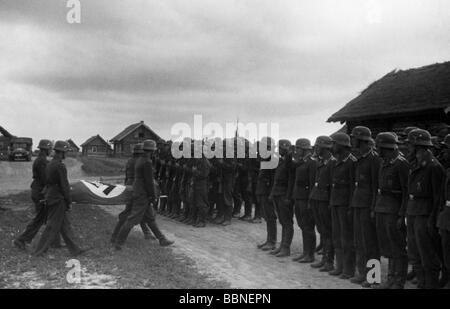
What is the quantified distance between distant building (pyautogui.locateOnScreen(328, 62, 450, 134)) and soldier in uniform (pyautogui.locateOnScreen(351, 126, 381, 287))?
8.70 meters

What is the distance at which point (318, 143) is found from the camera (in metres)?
7.83

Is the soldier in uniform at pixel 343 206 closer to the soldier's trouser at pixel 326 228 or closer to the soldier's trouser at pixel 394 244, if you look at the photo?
the soldier's trouser at pixel 326 228

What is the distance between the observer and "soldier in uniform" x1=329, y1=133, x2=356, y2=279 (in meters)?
6.98

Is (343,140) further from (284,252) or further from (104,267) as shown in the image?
(104,267)

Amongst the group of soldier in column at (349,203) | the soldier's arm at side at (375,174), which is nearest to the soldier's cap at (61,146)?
the group of soldier in column at (349,203)

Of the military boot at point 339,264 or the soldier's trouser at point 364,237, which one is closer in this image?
the soldier's trouser at point 364,237

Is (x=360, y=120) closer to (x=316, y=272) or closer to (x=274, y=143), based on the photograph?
(x=274, y=143)

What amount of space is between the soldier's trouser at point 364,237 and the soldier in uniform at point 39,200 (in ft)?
17.7

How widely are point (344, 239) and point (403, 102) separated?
11.0 m

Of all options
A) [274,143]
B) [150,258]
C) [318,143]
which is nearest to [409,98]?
[274,143]

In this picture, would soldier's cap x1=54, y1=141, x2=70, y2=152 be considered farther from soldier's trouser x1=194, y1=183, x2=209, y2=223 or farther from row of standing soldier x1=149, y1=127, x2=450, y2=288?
soldier's trouser x1=194, y1=183, x2=209, y2=223

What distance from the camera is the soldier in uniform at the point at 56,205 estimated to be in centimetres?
768

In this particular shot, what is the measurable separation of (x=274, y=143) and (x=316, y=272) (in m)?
4.85

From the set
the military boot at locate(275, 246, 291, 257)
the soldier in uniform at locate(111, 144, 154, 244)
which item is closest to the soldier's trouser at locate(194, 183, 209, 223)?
the soldier in uniform at locate(111, 144, 154, 244)
